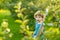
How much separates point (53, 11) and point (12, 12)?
23.7 ft

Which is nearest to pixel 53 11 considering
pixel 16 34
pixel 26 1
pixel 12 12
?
pixel 16 34

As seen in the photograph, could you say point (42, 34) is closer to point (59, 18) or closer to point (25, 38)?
point (25, 38)

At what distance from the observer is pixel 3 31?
1548 millimetres

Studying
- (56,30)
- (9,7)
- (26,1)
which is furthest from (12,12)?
(56,30)

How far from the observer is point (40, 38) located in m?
1.62

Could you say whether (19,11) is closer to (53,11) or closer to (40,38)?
(40,38)

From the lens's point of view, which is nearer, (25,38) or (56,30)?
(25,38)

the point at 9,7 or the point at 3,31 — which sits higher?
the point at 3,31

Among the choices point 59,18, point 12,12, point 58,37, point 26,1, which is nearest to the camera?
point 58,37

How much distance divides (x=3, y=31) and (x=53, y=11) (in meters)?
0.80

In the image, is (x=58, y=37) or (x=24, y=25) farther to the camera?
(x=58, y=37)

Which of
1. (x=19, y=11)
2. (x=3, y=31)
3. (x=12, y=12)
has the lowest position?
(x=12, y=12)

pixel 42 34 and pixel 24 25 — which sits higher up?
pixel 24 25

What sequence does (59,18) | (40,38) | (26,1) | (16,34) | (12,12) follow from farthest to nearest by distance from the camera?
(12,12), (26,1), (16,34), (59,18), (40,38)
